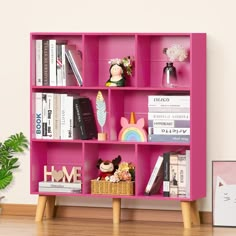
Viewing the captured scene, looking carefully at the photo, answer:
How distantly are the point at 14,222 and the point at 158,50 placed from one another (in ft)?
4.10

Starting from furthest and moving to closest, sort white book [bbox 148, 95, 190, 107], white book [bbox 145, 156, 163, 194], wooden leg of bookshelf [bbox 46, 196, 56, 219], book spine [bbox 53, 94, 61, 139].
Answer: wooden leg of bookshelf [bbox 46, 196, 56, 219], book spine [bbox 53, 94, 61, 139], white book [bbox 145, 156, 163, 194], white book [bbox 148, 95, 190, 107]

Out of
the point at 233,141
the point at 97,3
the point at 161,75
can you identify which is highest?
the point at 97,3

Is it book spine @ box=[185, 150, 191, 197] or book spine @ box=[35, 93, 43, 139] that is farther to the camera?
book spine @ box=[35, 93, 43, 139]

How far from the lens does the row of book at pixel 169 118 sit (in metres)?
5.66

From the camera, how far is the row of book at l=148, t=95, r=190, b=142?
5.66m

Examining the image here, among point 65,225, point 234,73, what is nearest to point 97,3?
point 234,73

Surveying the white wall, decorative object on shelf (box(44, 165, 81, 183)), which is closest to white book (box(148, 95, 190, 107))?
the white wall

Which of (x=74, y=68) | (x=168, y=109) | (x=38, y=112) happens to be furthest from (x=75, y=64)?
(x=168, y=109)

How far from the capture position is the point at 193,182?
5.67m

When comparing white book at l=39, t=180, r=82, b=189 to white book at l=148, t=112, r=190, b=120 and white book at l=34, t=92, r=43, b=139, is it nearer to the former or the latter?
white book at l=34, t=92, r=43, b=139

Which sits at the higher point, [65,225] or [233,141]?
[233,141]

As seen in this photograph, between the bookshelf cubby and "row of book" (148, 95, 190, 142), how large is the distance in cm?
4

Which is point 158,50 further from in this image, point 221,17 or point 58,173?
point 58,173

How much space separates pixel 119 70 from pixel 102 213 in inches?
33.5
